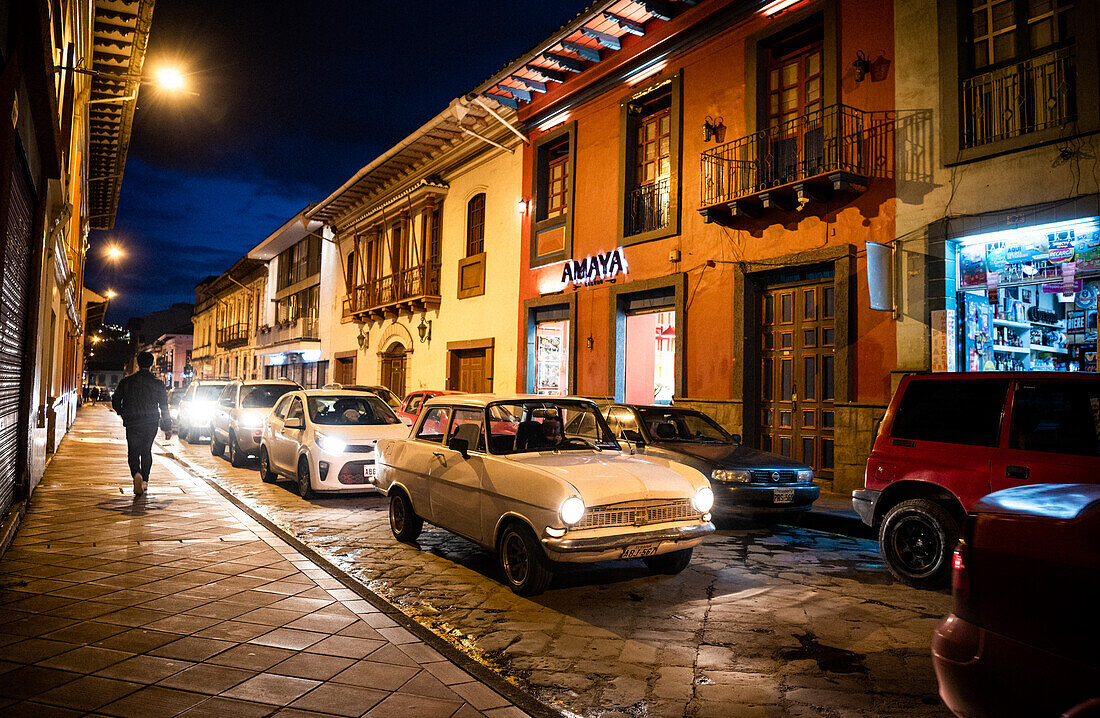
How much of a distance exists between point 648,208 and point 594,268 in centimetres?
183

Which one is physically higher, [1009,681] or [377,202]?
[377,202]

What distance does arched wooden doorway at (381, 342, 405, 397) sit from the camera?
83.1 feet

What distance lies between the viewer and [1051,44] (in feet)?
30.8

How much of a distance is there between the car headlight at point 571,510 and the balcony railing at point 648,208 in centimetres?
1023

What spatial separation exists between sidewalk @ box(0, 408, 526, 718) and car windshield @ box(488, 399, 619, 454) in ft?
6.03

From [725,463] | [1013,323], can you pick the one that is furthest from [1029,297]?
[725,463]

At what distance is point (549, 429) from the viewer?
6.70 meters

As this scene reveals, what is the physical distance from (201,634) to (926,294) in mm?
9777

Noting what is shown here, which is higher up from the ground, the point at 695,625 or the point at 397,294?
the point at 397,294

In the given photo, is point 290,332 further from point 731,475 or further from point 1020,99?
point 1020,99

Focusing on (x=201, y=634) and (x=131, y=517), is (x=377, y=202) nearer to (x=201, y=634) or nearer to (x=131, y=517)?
(x=131, y=517)

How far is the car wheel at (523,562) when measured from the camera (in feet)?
18.2

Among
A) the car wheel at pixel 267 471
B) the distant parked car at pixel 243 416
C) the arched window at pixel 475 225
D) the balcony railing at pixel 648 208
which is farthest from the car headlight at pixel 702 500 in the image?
the arched window at pixel 475 225

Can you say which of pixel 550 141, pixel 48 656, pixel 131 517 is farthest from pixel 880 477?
pixel 550 141
